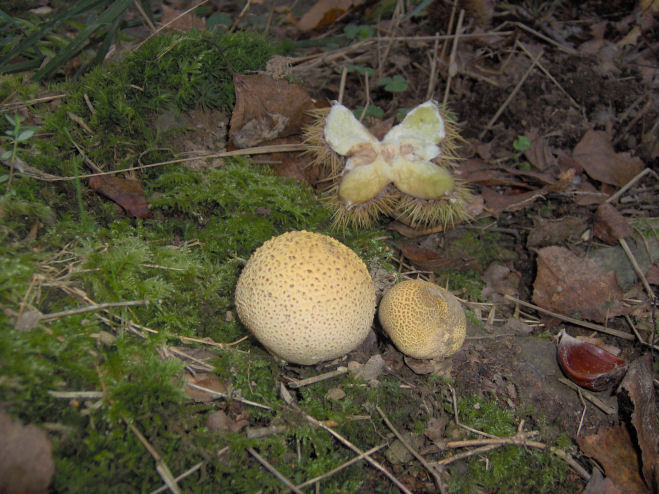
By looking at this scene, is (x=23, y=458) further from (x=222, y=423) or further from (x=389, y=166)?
(x=389, y=166)

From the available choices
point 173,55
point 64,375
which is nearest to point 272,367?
point 64,375

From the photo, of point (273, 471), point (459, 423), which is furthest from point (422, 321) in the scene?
point (273, 471)

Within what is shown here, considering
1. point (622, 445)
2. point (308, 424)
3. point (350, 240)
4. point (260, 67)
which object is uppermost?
point (260, 67)

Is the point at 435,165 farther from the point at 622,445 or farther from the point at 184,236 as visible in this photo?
the point at 622,445

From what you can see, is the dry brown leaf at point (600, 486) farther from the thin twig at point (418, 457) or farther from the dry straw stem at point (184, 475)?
the dry straw stem at point (184, 475)

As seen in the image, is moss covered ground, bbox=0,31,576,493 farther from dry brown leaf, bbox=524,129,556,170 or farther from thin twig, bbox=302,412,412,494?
Answer: dry brown leaf, bbox=524,129,556,170

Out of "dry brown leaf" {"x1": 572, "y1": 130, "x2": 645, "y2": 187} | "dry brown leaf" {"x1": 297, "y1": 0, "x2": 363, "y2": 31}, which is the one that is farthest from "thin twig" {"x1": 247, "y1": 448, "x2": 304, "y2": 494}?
"dry brown leaf" {"x1": 297, "y1": 0, "x2": 363, "y2": 31}

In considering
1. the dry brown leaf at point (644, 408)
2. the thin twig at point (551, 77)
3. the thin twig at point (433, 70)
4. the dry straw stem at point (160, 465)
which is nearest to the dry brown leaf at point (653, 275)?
the dry brown leaf at point (644, 408)
